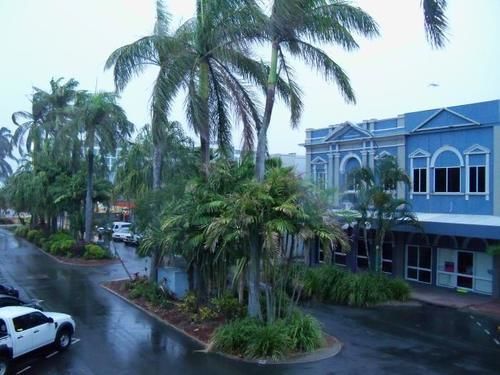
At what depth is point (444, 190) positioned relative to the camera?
25.3 metres

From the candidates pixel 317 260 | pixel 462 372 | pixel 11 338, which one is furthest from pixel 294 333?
pixel 317 260

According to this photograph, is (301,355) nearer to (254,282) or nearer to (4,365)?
(254,282)

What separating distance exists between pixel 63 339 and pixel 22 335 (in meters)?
1.89

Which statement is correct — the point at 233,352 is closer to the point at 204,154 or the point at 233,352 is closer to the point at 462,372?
the point at 462,372

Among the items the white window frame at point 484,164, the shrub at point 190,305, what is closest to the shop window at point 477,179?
the white window frame at point 484,164

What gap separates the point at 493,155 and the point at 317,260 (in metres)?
12.6

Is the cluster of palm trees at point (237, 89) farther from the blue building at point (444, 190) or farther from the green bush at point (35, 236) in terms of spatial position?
the green bush at point (35, 236)

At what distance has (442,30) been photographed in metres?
12.4

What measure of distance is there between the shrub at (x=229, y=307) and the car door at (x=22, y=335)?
19.9ft

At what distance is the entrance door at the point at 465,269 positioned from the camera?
24.3 meters

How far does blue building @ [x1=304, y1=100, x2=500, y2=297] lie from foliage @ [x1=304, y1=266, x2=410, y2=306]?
340 cm

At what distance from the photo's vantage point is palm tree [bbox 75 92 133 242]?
32688 mm

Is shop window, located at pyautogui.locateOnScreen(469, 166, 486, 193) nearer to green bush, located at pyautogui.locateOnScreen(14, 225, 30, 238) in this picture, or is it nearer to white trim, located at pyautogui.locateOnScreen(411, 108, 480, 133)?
white trim, located at pyautogui.locateOnScreen(411, 108, 480, 133)

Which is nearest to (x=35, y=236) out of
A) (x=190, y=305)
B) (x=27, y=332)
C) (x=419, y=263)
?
(x=190, y=305)
